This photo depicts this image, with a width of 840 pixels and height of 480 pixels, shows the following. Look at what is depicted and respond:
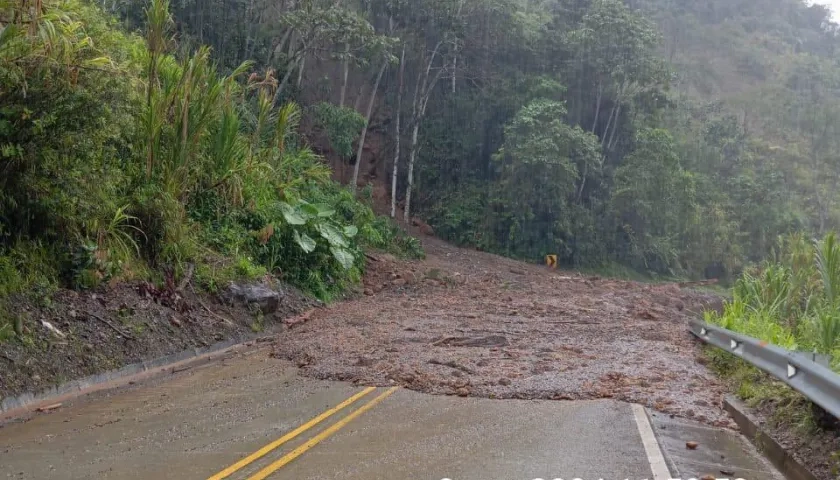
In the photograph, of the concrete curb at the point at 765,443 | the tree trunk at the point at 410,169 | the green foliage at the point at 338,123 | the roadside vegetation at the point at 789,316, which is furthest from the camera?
the tree trunk at the point at 410,169

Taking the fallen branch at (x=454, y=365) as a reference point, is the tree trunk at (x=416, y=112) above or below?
above

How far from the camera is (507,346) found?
43.4ft

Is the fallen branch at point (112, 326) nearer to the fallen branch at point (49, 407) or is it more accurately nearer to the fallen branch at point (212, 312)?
the fallen branch at point (49, 407)

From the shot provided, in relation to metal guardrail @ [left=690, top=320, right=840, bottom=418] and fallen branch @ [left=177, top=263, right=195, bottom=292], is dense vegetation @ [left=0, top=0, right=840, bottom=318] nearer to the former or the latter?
fallen branch @ [left=177, top=263, right=195, bottom=292]

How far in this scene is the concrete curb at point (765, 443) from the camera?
249 inches

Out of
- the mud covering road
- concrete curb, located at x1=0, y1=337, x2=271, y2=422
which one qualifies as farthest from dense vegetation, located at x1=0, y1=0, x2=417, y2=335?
the mud covering road

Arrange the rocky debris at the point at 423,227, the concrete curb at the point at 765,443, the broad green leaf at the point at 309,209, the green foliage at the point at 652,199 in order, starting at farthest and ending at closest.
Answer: the green foliage at the point at 652,199 < the rocky debris at the point at 423,227 < the broad green leaf at the point at 309,209 < the concrete curb at the point at 765,443

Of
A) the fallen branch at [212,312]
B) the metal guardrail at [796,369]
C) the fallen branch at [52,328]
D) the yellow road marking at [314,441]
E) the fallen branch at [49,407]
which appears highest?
the metal guardrail at [796,369]

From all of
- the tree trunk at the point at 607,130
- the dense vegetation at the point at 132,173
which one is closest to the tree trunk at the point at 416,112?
the tree trunk at the point at 607,130

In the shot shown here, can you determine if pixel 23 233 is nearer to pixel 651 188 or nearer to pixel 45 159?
pixel 45 159

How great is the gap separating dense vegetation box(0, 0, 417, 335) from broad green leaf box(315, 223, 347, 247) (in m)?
0.05

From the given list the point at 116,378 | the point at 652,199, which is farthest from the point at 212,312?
the point at 652,199

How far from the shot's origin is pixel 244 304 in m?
15.7

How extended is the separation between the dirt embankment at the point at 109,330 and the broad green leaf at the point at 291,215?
13.4ft
